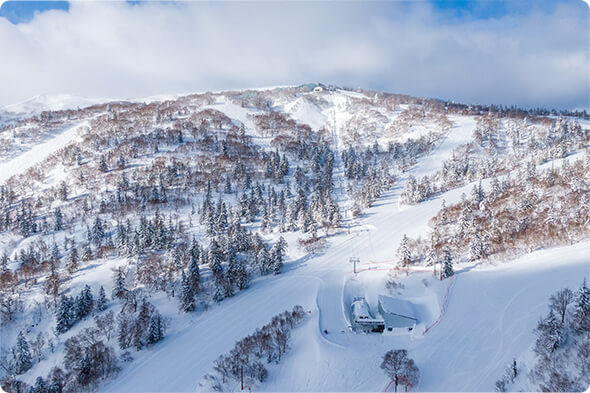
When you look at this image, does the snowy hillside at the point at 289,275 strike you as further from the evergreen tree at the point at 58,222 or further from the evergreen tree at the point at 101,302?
the evergreen tree at the point at 58,222

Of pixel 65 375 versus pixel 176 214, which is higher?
pixel 176 214

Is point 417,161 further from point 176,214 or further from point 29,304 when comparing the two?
point 29,304

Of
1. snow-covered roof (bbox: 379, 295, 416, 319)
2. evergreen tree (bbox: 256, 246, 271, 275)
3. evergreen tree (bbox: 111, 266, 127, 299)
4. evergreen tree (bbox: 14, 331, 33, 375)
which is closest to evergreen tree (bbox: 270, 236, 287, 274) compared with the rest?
evergreen tree (bbox: 256, 246, 271, 275)

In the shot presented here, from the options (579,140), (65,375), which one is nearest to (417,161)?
(579,140)

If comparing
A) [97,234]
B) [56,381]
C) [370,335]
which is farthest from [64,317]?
[370,335]

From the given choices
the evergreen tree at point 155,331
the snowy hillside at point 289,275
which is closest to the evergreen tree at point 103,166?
the snowy hillside at point 289,275

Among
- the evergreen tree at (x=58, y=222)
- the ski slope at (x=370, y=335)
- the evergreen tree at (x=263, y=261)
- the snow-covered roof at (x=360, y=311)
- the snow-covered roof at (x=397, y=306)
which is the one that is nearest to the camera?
the ski slope at (x=370, y=335)

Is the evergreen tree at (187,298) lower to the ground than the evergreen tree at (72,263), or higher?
lower
